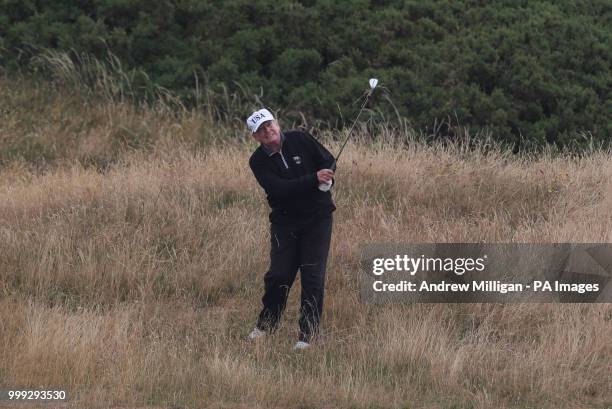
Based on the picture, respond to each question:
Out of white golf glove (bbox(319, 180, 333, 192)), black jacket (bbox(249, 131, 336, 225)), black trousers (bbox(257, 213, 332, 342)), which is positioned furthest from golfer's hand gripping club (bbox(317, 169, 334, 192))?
black trousers (bbox(257, 213, 332, 342))

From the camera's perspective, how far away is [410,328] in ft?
26.2

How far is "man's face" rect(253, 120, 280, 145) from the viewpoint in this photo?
300 inches

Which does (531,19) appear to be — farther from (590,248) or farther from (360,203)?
(590,248)

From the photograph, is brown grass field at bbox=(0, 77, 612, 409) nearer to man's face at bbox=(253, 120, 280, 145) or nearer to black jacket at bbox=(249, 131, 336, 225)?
black jacket at bbox=(249, 131, 336, 225)

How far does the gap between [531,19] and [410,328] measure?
948 cm

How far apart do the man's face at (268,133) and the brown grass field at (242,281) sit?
5.22 ft

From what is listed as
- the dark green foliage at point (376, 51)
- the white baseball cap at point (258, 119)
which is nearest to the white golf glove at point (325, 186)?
the white baseball cap at point (258, 119)

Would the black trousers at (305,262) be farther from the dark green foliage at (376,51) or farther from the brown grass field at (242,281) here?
the dark green foliage at (376,51)

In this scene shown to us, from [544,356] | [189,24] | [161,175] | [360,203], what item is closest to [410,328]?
[544,356]

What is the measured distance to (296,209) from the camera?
7.76 m

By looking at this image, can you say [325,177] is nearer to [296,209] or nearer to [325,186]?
[325,186]

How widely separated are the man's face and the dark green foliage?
713 cm

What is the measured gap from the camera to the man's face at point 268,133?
300 inches

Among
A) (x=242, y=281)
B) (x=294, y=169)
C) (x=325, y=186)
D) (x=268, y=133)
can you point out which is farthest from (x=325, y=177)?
(x=242, y=281)
